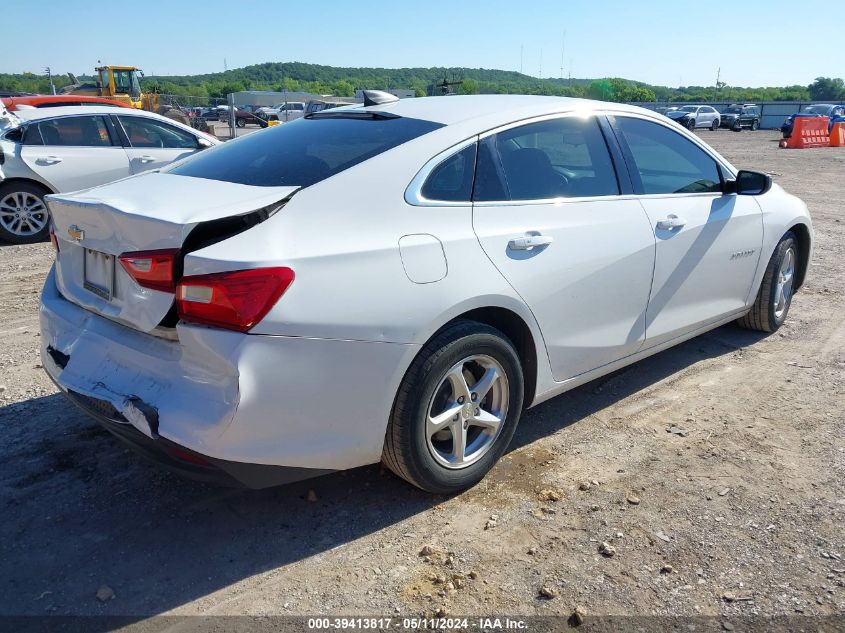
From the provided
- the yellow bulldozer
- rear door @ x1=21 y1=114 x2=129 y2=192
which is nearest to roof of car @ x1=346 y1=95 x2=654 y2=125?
rear door @ x1=21 y1=114 x2=129 y2=192

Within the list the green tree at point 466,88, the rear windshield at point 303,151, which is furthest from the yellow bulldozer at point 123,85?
the rear windshield at point 303,151

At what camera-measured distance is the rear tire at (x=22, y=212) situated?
8.26m

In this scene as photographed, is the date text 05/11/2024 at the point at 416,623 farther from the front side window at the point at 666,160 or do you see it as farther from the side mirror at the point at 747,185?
the side mirror at the point at 747,185

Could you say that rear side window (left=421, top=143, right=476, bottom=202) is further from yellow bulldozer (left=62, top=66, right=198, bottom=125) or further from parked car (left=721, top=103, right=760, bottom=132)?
parked car (left=721, top=103, right=760, bottom=132)

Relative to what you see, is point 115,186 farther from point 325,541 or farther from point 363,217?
point 325,541

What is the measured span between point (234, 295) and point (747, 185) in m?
3.50

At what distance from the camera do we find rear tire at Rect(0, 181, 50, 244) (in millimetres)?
8258

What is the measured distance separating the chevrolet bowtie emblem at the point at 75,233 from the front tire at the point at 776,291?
4329 mm

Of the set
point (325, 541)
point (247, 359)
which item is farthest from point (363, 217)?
point (325, 541)

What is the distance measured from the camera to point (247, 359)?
7.62 ft

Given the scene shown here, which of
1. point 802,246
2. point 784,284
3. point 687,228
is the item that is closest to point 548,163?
point 687,228

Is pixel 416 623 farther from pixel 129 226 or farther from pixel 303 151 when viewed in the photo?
pixel 303 151

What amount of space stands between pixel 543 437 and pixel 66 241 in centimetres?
248

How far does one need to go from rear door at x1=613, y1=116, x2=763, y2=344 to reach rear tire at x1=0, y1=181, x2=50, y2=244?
7241 mm
